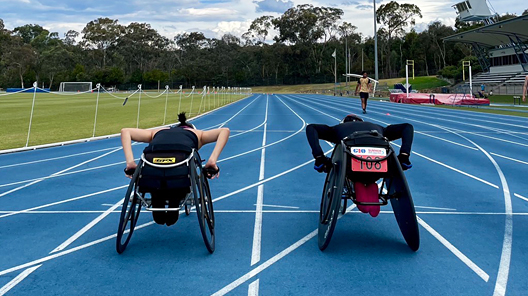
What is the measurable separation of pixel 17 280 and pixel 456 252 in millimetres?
4122

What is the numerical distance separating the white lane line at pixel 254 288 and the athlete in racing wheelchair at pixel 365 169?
0.84 metres

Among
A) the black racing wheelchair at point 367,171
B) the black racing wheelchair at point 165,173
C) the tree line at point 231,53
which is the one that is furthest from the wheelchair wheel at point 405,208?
the tree line at point 231,53

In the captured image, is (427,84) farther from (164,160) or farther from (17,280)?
(17,280)

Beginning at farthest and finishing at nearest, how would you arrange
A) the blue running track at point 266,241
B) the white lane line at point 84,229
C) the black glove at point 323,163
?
the white lane line at point 84,229 < the black glove at point 323,163 < the blue running track at point 266,241

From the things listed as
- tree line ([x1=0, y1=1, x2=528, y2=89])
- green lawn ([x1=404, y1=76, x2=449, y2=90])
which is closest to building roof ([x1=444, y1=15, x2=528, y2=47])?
green lawn ([x1=404, y1=76, x2=449, y2=90])

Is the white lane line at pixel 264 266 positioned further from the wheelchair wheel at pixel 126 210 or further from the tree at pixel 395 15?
the tree at pixel 395 15

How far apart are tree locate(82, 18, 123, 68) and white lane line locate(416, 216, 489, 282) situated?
116 meters

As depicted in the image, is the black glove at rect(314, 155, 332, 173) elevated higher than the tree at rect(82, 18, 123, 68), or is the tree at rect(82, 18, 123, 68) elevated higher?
the tree at rect(82, 18, 123, 68)

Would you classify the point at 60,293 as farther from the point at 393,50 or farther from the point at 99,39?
the point at 99,39

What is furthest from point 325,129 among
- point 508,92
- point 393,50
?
point 393,50

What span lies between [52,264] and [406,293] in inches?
127

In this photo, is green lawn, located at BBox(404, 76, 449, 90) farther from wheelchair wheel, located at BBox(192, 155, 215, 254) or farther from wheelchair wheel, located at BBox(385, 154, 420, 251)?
wheelchair wheel, located at BBox(192, 155, 215, 254)

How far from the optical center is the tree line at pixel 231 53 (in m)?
97.6

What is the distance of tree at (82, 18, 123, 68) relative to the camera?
112 metres
